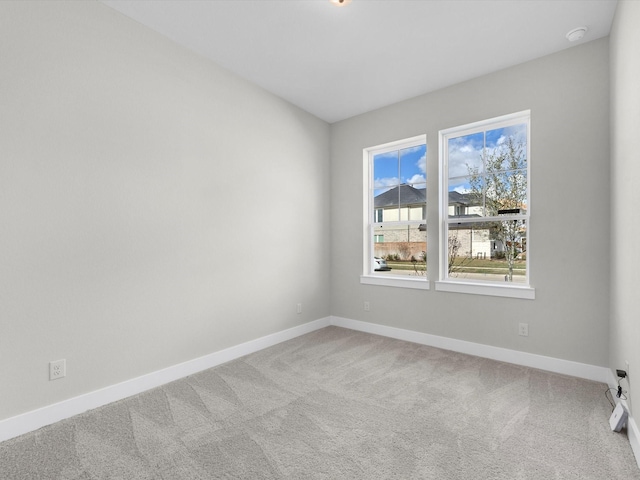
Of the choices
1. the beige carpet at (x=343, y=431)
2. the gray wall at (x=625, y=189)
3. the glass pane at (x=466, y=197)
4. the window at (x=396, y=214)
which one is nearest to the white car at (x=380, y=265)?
the window at (x=396, y=214)

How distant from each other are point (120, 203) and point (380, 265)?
2.96 m

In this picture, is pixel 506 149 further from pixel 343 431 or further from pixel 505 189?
pixel 343 431

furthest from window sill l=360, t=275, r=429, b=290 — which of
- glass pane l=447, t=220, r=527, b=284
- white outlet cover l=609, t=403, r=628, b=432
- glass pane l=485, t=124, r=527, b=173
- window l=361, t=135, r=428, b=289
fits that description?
white outlet cover l=609, t=403, r=628, b=432

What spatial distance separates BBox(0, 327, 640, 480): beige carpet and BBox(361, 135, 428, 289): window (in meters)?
1.35

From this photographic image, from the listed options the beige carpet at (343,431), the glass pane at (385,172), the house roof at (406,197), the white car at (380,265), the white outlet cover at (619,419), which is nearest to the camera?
the beige carpet at (343,431)

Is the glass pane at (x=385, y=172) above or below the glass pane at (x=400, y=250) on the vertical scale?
above

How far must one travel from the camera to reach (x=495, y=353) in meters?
3.07

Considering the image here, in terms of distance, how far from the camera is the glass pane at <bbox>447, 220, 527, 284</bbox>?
3.10 meters

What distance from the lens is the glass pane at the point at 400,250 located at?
3.81 meters

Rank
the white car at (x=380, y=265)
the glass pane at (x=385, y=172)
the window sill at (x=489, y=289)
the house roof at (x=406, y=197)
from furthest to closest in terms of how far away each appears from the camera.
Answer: the white car at (x=380, y=265) → the glass pane at (x=385, y=172) → the house roof at (x=406, y=197) → the window sill at (x=489, y=289)

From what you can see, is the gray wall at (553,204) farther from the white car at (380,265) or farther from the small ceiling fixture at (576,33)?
the white car at (380,265)

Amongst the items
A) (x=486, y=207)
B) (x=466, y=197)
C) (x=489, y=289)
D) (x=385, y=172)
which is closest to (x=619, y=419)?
(x=489, y=289)

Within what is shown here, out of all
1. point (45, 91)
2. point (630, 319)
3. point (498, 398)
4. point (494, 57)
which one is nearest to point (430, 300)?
point (498, 398)

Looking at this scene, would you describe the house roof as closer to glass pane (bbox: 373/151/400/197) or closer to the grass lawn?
glass pane (bbox: 373/151/400/197)
